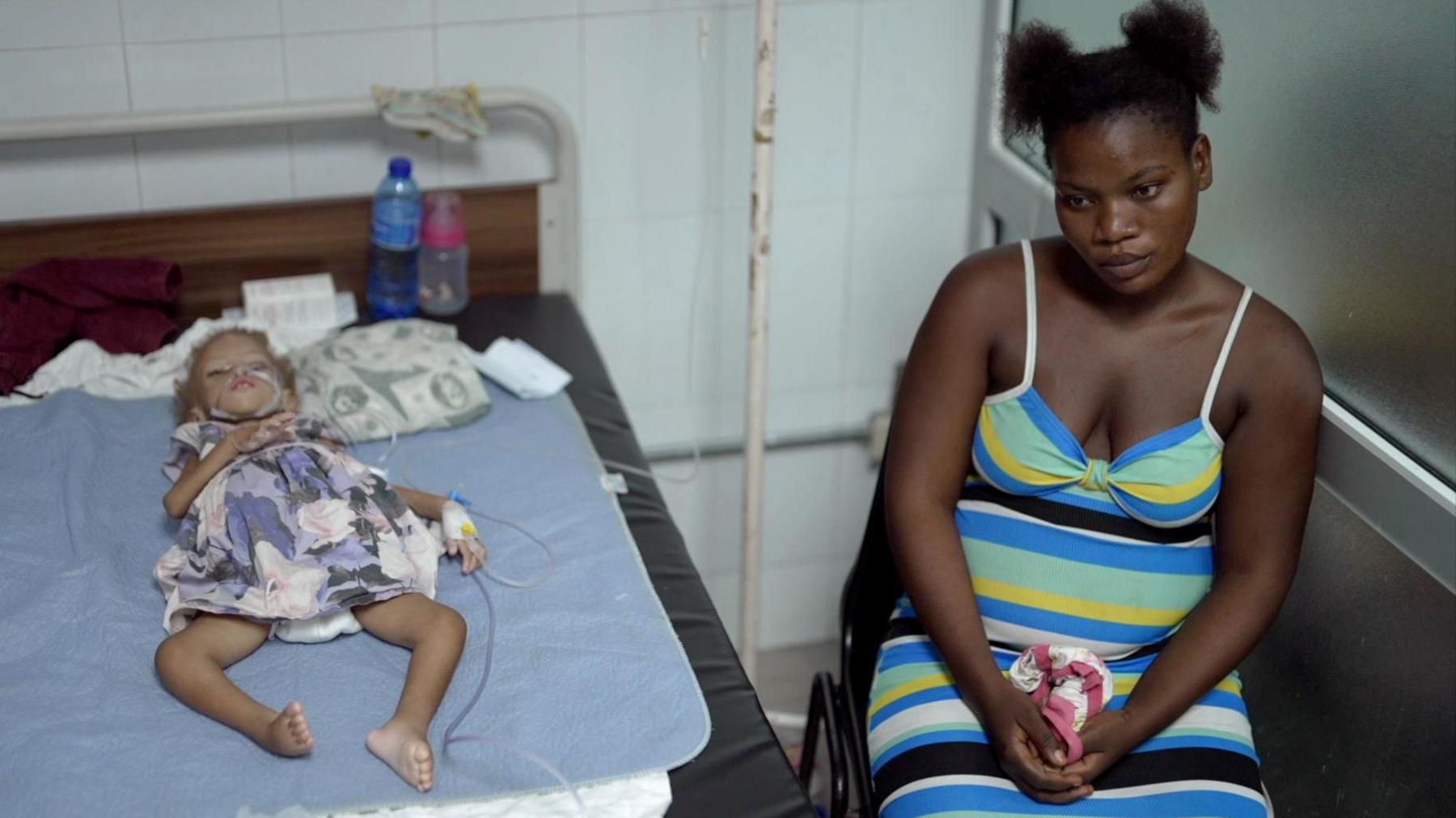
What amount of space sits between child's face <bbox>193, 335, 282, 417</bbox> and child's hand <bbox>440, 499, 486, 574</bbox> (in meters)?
0.33

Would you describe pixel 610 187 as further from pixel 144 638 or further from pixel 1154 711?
pixel 1154 711

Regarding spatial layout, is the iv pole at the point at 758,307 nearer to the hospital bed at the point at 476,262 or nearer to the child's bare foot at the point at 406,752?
the hospital bed at the point at 476,262

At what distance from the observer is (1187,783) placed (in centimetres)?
161

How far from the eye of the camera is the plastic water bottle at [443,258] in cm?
246

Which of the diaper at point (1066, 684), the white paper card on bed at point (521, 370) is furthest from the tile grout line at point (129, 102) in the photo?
the diaper at point (1066, 684)

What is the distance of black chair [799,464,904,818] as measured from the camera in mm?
1826

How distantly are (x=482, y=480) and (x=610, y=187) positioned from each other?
75 cm

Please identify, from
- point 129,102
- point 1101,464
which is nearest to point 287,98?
point 129,102

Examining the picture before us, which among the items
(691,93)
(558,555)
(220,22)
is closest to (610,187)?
(691,93)

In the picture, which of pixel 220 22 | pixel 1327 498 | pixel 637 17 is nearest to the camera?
pixel 1327 498

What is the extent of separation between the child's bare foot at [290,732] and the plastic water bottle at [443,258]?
114cm

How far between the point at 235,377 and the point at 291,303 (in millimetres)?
458

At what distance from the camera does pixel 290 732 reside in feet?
4.81

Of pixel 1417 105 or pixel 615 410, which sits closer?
pixel 1417 105
